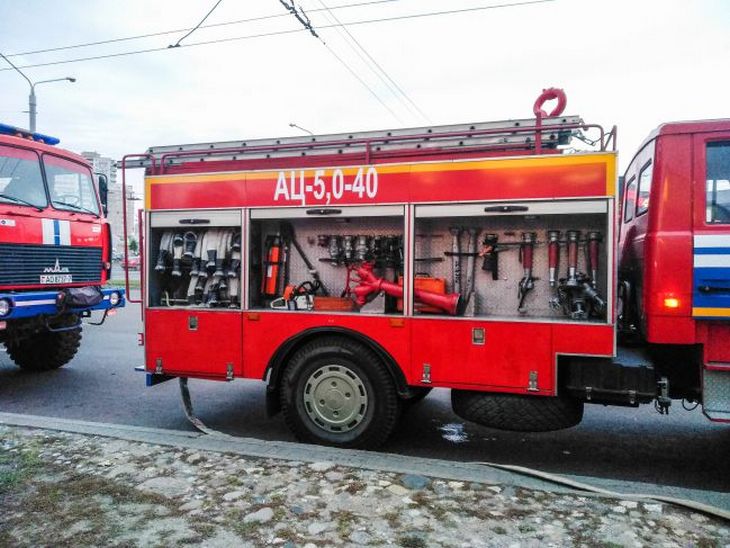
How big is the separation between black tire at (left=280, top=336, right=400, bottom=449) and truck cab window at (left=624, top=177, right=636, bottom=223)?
2606mm

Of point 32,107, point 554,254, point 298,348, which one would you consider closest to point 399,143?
point 554,254

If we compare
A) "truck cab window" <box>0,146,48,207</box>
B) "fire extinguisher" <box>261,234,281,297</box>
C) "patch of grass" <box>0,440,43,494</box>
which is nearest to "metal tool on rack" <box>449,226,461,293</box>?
"fire extinguisher" <box>261,234,281,297</box>

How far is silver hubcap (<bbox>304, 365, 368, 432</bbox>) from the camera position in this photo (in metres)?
4.76

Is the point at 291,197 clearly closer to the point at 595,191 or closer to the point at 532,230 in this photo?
the point at 532,230

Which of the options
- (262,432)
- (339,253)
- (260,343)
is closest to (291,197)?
(339,253)

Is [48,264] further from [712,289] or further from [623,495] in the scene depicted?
[712,289]

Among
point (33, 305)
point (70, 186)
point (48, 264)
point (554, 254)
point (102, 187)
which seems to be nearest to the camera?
point (554, 254)

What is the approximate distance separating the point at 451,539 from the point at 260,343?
2504 mm

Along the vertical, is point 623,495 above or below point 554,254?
below

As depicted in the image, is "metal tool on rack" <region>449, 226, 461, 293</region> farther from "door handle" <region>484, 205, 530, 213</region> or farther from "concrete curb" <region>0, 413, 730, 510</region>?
"concrete curb" <region>0, 413, 730, 510</region>

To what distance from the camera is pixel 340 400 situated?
480cm

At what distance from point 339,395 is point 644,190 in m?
3.02

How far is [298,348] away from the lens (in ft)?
16.3

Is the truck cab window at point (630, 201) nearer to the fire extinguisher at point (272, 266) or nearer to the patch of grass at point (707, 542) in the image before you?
the patch of grass at point (707, 542)
